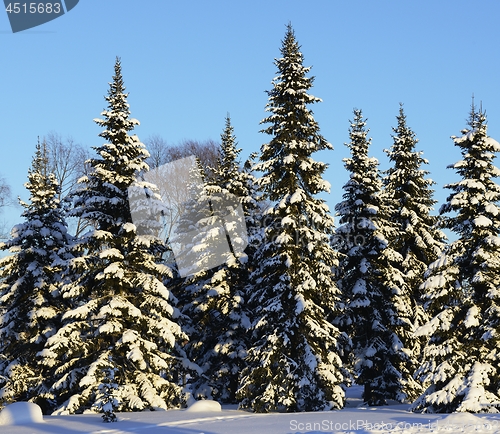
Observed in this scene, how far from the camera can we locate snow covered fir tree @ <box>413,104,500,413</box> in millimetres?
18188

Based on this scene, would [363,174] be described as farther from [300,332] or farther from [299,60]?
[300,332]

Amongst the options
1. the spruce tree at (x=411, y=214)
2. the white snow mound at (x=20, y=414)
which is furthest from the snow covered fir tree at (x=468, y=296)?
the white snow mound at (x=20, y=414)

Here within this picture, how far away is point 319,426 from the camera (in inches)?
612

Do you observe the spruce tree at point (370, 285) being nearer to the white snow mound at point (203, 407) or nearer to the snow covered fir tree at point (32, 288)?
the white snow mound at point (203, 407)

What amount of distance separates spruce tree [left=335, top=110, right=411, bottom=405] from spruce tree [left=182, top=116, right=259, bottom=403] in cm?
490

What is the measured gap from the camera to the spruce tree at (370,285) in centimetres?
2730

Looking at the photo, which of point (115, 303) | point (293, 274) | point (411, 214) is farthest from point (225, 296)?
point (411, 214)

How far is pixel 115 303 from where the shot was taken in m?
22.3

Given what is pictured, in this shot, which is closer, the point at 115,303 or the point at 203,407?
the point at 203,407

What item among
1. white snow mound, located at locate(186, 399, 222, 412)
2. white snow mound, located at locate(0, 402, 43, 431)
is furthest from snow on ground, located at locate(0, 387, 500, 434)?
white snow mound, located at locate(186, 399, 222, 412)

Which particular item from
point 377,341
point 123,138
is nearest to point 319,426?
point 377,341

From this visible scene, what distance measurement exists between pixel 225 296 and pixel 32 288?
9183 mm

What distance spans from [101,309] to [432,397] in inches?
492

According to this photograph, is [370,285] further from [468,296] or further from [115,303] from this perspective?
[115,303]
